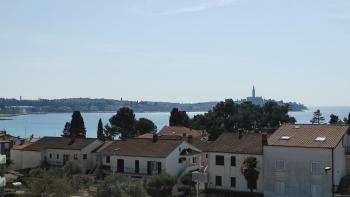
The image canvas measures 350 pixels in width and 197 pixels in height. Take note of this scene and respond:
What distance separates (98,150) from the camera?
66.7 m

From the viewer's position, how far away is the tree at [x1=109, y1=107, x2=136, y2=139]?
377ft

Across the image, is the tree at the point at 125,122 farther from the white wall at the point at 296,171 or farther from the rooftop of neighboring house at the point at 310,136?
the white wall at the point at 296,171

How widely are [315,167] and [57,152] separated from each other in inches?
1396

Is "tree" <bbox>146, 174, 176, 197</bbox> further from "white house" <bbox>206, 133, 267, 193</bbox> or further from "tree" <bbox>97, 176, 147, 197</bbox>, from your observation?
"tree" <bbox>97, 176, 147, 197</bbox>

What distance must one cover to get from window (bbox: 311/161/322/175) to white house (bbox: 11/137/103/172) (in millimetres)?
30770

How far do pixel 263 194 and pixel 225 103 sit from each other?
66667 mm

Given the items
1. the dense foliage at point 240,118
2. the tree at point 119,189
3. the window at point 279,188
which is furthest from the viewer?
the dense foliage at point 240,118

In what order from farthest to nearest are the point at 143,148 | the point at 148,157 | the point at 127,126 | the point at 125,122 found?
the point at 125,122 < the point at 127,126 < the point at 143,148 < the point at 148,157

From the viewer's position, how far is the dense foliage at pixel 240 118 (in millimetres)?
107062

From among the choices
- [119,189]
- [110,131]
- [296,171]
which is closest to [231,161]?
[296,171]

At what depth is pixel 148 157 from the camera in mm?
58125

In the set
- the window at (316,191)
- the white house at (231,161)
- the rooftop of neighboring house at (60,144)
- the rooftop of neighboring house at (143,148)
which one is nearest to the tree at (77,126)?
the rooftop of neighboring house at (60,144)

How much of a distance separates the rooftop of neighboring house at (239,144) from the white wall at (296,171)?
6.78 feet

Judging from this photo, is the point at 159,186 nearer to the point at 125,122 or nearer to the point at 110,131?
the point at 125,122
